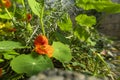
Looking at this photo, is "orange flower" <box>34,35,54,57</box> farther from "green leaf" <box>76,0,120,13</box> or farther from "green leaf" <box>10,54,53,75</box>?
"green leaf" <box>76,0,120,13</box>

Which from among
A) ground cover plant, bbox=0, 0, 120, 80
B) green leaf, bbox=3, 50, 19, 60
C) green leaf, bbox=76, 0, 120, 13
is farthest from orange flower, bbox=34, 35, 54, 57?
green leaf, bbox=76, 0, 120, 13

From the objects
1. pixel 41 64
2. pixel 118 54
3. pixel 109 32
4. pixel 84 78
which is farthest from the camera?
Answer: pixel 109 32

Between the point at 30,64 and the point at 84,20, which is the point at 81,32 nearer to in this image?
the point at 84,20

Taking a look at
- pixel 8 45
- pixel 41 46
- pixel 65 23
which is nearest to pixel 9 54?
pixel 8 45

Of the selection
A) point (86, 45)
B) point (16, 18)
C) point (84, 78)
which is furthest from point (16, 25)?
point (84, 78)

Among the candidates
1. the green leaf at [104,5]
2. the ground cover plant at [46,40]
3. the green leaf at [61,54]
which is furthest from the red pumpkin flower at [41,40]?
the green leaf at [104,5]

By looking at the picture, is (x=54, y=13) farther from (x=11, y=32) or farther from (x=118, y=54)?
(x=118, y=54)

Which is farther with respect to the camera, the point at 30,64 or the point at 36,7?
the point at 36,7
